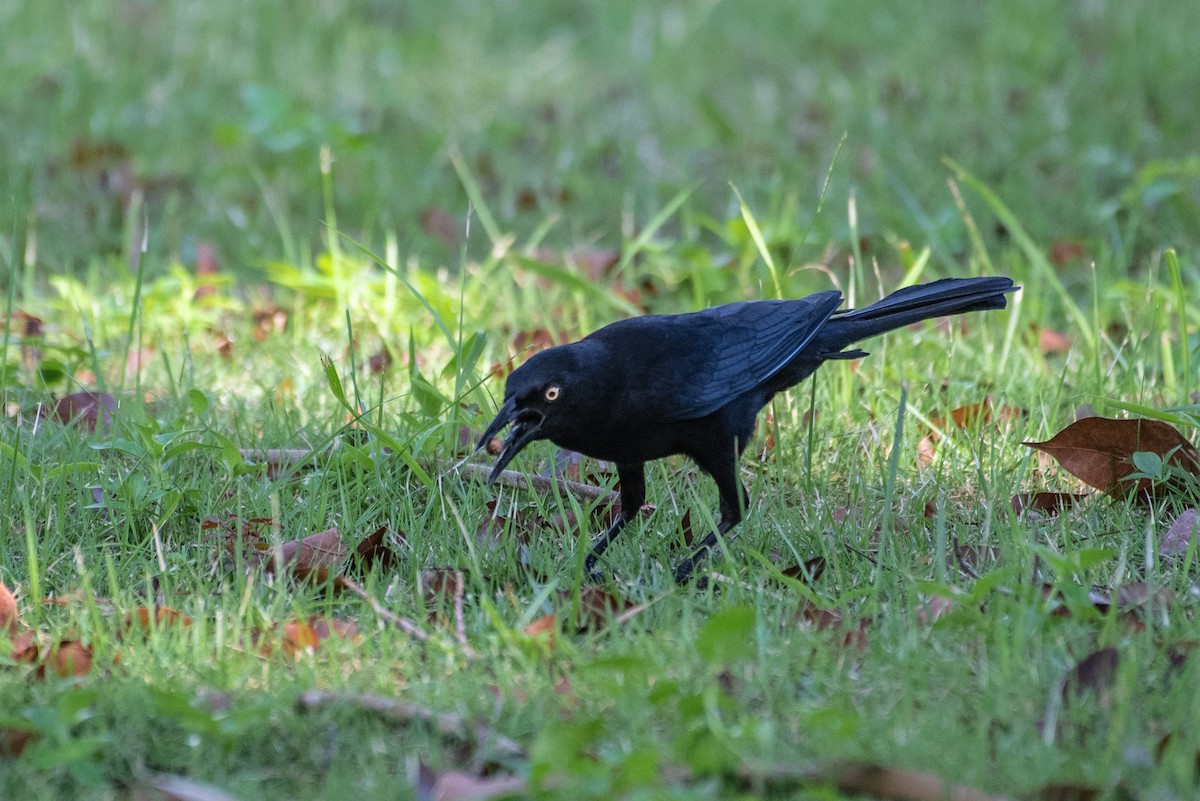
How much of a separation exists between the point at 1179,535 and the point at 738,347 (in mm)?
1122

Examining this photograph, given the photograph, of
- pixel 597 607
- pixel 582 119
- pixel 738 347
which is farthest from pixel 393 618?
pixel 582 119

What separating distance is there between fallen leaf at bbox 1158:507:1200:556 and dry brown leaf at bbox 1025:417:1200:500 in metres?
0.20

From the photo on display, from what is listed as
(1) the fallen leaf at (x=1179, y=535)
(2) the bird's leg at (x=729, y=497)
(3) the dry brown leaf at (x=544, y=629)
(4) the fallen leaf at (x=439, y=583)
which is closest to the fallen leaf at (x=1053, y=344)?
(1) the fallen leaf at (x=1179, y=535)

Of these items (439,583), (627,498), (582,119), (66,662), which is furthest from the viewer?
(582,119)

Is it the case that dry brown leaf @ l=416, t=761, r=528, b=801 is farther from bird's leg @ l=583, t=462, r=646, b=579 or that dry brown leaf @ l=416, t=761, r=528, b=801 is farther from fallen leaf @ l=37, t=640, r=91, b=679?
bird's leg @ l=583, t=462, r=646, b=579

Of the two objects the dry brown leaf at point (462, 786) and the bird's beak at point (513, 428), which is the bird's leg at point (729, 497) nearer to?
the bird's beak at point (513, 428)

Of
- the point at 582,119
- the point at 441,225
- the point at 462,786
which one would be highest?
the point at 582,119

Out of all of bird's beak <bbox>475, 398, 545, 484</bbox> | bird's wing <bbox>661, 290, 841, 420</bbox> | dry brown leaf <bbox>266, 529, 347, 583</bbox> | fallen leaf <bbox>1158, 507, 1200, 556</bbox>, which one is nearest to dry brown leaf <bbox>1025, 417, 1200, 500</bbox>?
fallen leaf <bbox>1158, 507, 1200, 556</bbox>

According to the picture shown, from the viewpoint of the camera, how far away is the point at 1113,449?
11.1 ft

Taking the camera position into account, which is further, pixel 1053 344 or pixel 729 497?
pixel 1053 344

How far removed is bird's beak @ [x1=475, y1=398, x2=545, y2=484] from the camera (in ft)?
9.89

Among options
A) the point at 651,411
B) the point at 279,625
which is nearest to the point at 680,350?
the point at 651,411

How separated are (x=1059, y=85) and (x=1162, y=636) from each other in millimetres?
5163

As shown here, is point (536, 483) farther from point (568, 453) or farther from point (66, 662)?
point (66, 662)
